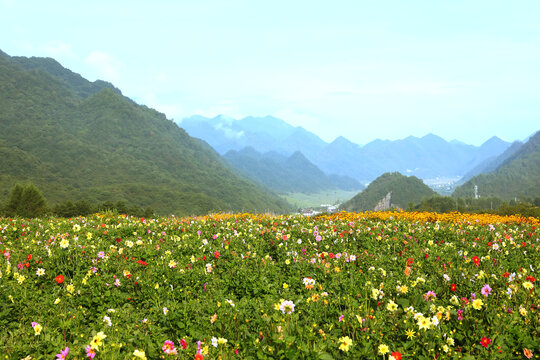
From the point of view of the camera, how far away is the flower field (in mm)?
4012

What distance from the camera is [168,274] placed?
6.80 m

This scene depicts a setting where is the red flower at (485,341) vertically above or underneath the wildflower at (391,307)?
underneath

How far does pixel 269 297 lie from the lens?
562 centimetres

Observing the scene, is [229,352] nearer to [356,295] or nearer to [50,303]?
[356,295]

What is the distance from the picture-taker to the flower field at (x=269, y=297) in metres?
4.01

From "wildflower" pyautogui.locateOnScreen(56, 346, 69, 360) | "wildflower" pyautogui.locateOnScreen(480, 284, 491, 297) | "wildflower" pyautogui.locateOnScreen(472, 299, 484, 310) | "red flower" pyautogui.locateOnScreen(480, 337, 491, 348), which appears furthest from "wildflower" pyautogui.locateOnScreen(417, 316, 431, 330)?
"wildflower" pyautogui.locateOnScreen(56, 346, 69, 360)

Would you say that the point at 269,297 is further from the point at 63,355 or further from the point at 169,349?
the point at 63,355

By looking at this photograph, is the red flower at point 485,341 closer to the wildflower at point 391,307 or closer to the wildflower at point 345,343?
the wildflower at point 391,307

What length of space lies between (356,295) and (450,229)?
21.1 feet

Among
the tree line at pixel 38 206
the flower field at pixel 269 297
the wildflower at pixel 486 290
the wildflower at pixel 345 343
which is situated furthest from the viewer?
the tree line at pixel 38 206

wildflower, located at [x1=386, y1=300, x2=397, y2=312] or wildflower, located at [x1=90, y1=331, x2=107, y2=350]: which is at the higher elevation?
wildflower, located at [x1=386, y1=300, x2=397, y2=312]

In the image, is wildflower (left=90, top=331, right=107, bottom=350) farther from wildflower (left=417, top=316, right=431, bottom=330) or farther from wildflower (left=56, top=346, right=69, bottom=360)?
wildflower (left=417, top=316, right=431, bottom=330)

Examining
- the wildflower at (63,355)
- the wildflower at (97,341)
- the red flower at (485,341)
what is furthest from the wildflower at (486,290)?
the wildflower at (63,355)

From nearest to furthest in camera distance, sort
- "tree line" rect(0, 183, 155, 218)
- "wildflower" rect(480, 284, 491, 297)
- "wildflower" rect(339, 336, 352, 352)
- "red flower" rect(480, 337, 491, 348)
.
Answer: "wildflower" rect(339, 336, 352, 352), "red flower" rect(480, 337, 491, 348), "wildflower" rect(480, 284, 491, 297), "tree line" rect(0, 183, 155, 218)
